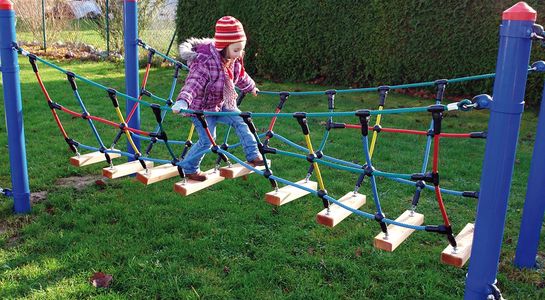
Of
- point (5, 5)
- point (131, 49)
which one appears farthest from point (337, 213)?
point (5, 5)

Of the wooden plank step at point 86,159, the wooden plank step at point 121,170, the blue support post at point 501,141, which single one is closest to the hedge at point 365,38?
the wooden plank step at point 121,170

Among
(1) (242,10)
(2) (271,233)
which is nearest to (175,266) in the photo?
(2) (271,233)

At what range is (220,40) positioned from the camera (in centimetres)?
365

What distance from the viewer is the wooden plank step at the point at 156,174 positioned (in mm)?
3671

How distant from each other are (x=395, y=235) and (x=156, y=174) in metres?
1.74

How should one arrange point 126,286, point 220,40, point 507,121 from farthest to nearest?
point 220,40 < point 126,286 < point 507,121

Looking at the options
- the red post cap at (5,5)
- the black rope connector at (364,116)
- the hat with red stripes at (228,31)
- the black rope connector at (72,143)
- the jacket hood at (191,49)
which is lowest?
the black rope connector at (72,143)

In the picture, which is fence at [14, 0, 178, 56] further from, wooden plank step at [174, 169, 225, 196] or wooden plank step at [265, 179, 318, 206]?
wooden plank step at [265, 179, 318, 206]

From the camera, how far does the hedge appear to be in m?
8.09

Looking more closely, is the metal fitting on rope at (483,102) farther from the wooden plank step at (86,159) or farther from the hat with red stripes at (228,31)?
the wooden plank step at (86,159)

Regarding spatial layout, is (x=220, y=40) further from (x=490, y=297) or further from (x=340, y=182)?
(x=490, y=297)

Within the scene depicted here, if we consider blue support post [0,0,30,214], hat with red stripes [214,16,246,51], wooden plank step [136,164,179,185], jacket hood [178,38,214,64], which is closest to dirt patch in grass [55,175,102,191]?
blue support post [0,0,30,214]

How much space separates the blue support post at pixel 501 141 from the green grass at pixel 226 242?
38.3 inches

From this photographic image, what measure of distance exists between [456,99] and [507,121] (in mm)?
6783
